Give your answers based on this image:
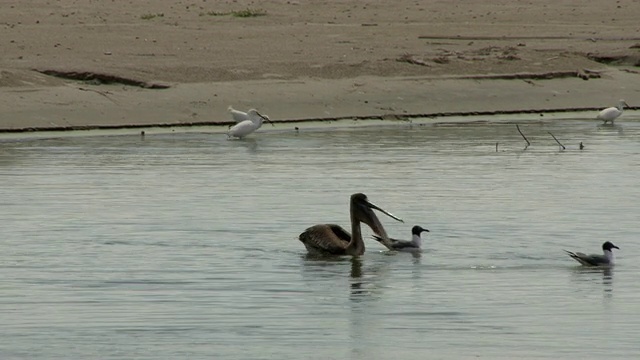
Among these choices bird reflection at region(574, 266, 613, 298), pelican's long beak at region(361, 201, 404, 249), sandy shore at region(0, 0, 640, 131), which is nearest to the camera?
bird reflection at region(574, 266, 613, 298)

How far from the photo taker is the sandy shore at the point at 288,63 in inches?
912

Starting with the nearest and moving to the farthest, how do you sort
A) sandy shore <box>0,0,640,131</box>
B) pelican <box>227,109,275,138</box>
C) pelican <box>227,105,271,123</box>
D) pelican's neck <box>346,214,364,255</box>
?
pelican's neck <box>346,214,364,255</box> < pelican <box>227,109,275,138</box> < pelican <box>227,105,271,123</box> < sandy shore <box>0,0,640,131</box>

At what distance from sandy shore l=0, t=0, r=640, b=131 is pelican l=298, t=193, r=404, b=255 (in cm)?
927

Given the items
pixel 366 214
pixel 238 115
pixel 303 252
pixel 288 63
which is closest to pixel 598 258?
pixel 366 214

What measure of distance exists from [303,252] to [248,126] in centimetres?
888

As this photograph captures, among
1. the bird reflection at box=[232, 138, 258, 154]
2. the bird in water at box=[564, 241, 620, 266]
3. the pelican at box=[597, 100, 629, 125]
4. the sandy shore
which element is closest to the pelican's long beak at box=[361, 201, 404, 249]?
the bird in water at box=[564, 241, 620, 266]

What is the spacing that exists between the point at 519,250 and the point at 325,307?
110 inches

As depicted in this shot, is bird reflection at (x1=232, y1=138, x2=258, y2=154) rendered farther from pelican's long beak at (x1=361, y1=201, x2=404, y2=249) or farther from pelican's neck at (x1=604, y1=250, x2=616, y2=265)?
pelican's neck at (x1=604, y1=250, x2=616, y2=265)

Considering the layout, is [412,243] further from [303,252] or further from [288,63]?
[288,63]

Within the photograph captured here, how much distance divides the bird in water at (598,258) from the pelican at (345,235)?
5.22 feet

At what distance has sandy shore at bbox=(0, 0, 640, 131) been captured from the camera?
76.0ft

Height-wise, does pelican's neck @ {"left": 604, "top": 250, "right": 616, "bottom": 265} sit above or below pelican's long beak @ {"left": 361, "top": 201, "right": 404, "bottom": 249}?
below

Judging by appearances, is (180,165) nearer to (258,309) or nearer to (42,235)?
(42,235)

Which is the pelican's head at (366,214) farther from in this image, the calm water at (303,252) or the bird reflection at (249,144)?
the bird reflection at (249,144)
